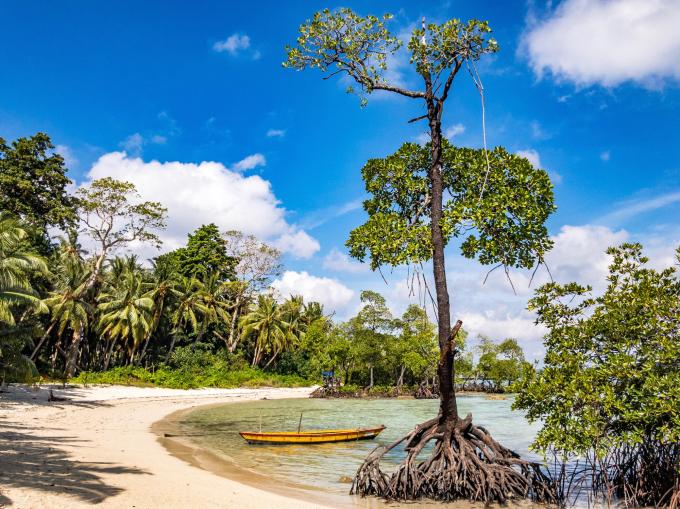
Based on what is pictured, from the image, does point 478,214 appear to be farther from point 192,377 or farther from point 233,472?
point 192,377

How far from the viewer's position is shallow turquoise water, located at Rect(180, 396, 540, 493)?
633 inches

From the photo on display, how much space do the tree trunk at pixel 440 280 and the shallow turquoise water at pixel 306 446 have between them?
4270mm

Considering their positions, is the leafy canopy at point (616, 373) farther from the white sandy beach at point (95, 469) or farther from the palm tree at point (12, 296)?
the palm tree at point (12, 296)

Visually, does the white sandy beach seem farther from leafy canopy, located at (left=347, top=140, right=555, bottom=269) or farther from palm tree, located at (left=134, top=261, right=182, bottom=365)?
palm tree, located at (left=134, top=261, right=182, bottom=365)

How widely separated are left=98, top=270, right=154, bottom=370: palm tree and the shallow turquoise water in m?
11.9

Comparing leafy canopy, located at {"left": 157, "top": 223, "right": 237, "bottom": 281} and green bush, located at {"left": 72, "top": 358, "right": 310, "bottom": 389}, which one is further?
leafy canopy, located at {"left": 157, "top": 223, "right": 237, "bottom": 281}

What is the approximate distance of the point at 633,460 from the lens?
443 inches

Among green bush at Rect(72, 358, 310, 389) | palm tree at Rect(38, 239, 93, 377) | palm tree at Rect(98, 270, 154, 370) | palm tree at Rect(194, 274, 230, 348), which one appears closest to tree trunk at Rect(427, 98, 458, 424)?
palm tree at Rect(38, 239, 93, 377)

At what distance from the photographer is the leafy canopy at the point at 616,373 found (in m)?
9.61

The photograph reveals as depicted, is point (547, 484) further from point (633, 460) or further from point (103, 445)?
point (103, 445)

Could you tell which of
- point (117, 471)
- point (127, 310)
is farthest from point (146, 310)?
point (117, 471)

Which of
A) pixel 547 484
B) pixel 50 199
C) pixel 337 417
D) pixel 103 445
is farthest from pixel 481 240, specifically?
pixel 50 199

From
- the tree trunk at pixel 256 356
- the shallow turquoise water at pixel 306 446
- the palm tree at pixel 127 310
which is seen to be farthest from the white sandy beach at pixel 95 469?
the tree trunk at pixel 256 356

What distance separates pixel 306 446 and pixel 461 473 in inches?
472
